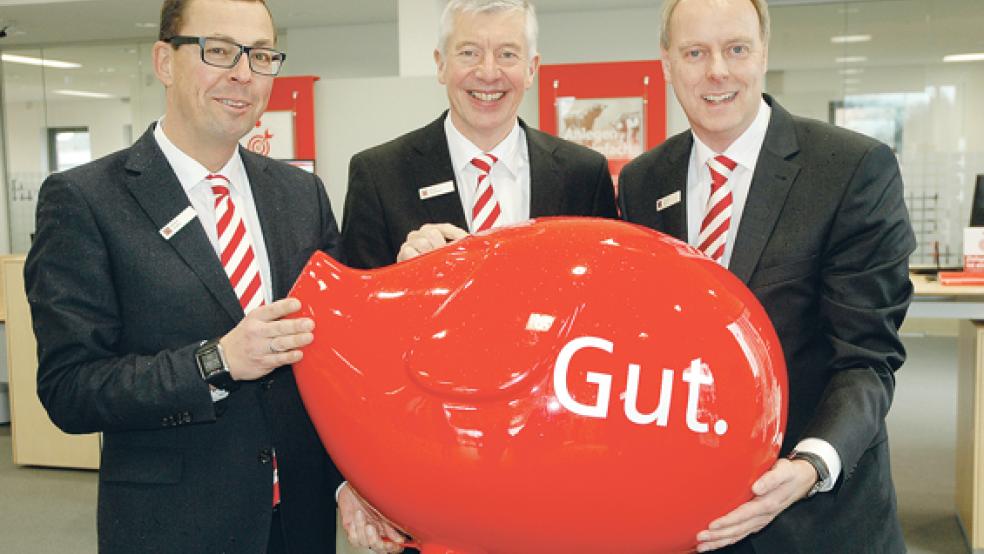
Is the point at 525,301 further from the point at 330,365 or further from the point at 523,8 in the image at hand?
the point at 523,8

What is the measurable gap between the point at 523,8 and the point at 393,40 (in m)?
8.84

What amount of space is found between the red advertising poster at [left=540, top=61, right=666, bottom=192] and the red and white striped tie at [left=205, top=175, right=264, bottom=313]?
5.24 metres

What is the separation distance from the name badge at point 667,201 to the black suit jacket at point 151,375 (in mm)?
735

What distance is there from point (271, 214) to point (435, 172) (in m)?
0.37

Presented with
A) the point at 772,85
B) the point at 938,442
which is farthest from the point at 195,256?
the point at 772,85

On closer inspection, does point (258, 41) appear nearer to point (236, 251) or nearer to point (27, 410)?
point (236, 251)

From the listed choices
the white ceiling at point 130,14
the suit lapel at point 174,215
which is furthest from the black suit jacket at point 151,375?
the white ceiling at point 130,14

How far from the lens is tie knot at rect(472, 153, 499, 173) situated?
76.4 inches

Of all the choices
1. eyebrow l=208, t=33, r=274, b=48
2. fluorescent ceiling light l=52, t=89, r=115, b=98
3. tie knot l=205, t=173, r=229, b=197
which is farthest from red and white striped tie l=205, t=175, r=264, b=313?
fluorescent ceiling light l=52, t=89, r=115, b=98

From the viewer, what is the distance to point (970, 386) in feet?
13.4

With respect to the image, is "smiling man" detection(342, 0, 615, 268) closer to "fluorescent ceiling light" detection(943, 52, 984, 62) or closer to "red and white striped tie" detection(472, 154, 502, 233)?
"red and white striped tie" detection(472, 154, 502, 233)

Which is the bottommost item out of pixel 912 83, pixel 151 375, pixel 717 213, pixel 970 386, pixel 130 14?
pixel 970 386

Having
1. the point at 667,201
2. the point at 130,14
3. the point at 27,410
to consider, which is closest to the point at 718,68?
the point at 667,201

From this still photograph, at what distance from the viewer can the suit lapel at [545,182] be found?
1.92 meters
